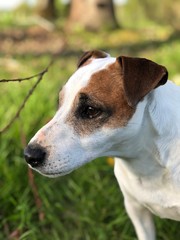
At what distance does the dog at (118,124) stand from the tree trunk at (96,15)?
7343 mm

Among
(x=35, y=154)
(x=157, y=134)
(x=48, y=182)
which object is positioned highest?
(x=35, y=154)

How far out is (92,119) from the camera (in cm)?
231

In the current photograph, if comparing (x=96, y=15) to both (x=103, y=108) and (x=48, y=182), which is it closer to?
(x=48, y=182)

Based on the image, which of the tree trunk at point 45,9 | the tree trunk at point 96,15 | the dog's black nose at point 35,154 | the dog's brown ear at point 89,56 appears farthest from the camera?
the tree trunk at point 45,9

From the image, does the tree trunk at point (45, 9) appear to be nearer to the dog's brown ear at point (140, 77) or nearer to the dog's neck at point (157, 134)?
the dog's neck at point (157, 134)

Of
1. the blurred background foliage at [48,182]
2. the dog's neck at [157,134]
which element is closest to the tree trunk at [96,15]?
the blurred background foliage at [48,182]

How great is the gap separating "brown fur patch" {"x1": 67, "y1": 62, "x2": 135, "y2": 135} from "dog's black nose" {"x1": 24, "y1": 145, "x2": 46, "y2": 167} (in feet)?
0.62

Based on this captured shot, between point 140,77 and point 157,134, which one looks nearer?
point 140,77

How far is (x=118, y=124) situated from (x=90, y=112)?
138 mm

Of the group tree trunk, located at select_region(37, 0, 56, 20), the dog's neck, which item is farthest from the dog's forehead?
tree trunk, located at select_region(37, 0, 56, 20)

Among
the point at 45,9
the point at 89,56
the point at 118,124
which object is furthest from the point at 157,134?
the point at 45,9

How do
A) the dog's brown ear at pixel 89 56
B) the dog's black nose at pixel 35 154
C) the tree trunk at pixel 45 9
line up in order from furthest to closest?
1. the tree trunk at pixel 45 9
2. the dog's brown ear at pixel 89 56
3. the dog's black nose at pixel 35 154

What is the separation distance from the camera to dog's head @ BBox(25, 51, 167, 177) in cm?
226

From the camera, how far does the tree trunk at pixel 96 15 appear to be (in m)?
9.72
